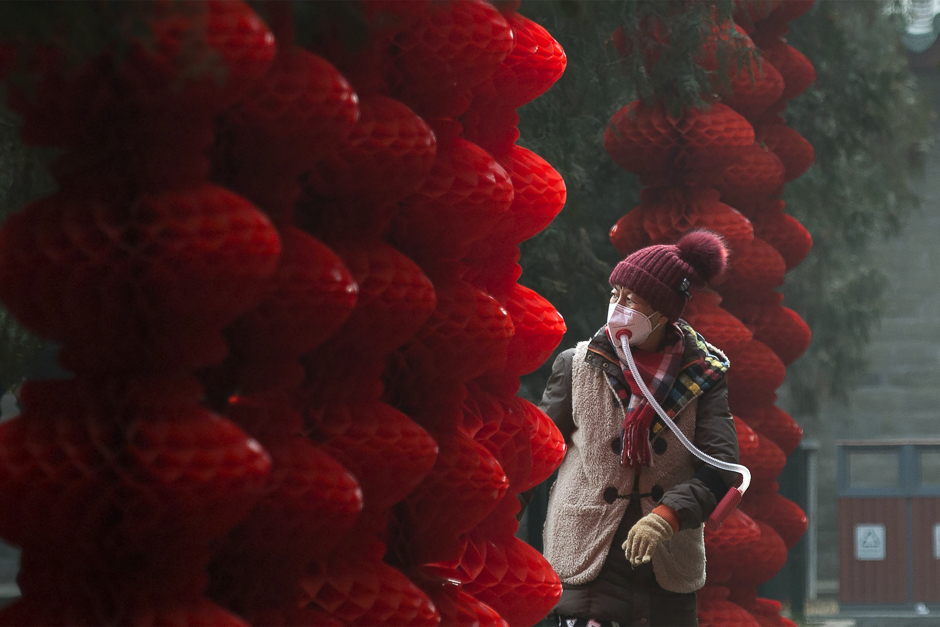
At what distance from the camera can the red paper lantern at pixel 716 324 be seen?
5.14 metres

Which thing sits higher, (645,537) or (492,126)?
(492,126)

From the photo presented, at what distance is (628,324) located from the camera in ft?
12.6

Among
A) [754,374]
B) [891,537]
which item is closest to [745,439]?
[754,374]

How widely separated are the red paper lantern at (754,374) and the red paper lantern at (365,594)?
310cm

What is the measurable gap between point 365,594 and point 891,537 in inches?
303

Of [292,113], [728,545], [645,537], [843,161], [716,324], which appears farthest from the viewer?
[843,161]

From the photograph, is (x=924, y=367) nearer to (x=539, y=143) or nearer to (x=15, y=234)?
(x=539, y=143)

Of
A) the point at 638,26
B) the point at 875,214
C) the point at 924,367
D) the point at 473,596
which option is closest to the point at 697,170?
the point at 638,26

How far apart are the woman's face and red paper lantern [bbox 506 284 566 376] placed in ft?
2.64

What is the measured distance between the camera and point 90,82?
194cm

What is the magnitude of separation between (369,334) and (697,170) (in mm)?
3129

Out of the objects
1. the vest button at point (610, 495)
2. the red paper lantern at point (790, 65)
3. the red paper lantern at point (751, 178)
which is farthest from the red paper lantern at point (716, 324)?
the vest button at point (610, 495)

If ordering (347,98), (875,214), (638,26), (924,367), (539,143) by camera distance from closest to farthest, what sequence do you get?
(347,98), (638,26), (539,143), (875,214), (924,367)

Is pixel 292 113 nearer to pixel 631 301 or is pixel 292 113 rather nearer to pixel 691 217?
pixel 631 301
